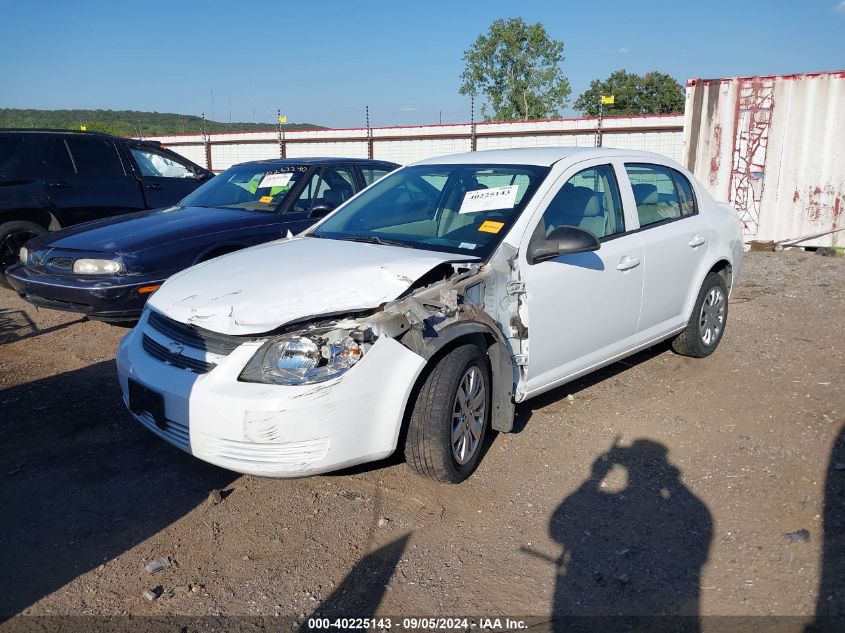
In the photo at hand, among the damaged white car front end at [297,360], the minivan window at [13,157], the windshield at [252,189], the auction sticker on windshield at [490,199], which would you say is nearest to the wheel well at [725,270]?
the auction sticker on windshield at [490,199]

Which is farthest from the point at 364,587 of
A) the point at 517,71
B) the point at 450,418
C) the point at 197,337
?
the point at 517,71

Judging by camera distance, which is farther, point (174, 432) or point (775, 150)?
point (775, 150)

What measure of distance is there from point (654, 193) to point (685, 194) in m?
0.50

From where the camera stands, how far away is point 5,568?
2881 millimetres

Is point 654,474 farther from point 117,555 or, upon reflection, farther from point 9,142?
point 9,142

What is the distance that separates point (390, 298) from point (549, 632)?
62.1 inches

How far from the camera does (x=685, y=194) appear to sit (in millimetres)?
5285

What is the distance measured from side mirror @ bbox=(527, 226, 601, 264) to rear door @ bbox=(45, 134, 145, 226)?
5702 mm

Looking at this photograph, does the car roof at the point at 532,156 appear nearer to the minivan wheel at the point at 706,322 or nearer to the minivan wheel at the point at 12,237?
the minivan wheel at the point at 706,322

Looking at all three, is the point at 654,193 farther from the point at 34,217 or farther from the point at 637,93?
the point at 637,93

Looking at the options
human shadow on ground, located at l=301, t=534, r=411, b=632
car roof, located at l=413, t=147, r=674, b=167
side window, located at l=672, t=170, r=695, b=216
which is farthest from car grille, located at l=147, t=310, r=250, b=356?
side window, located at l=672, t=170, r=695, b=216

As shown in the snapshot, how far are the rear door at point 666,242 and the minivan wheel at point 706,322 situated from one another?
169mm

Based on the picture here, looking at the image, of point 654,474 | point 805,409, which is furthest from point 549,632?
point 805,409

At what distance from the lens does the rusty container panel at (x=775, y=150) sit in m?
9.94
